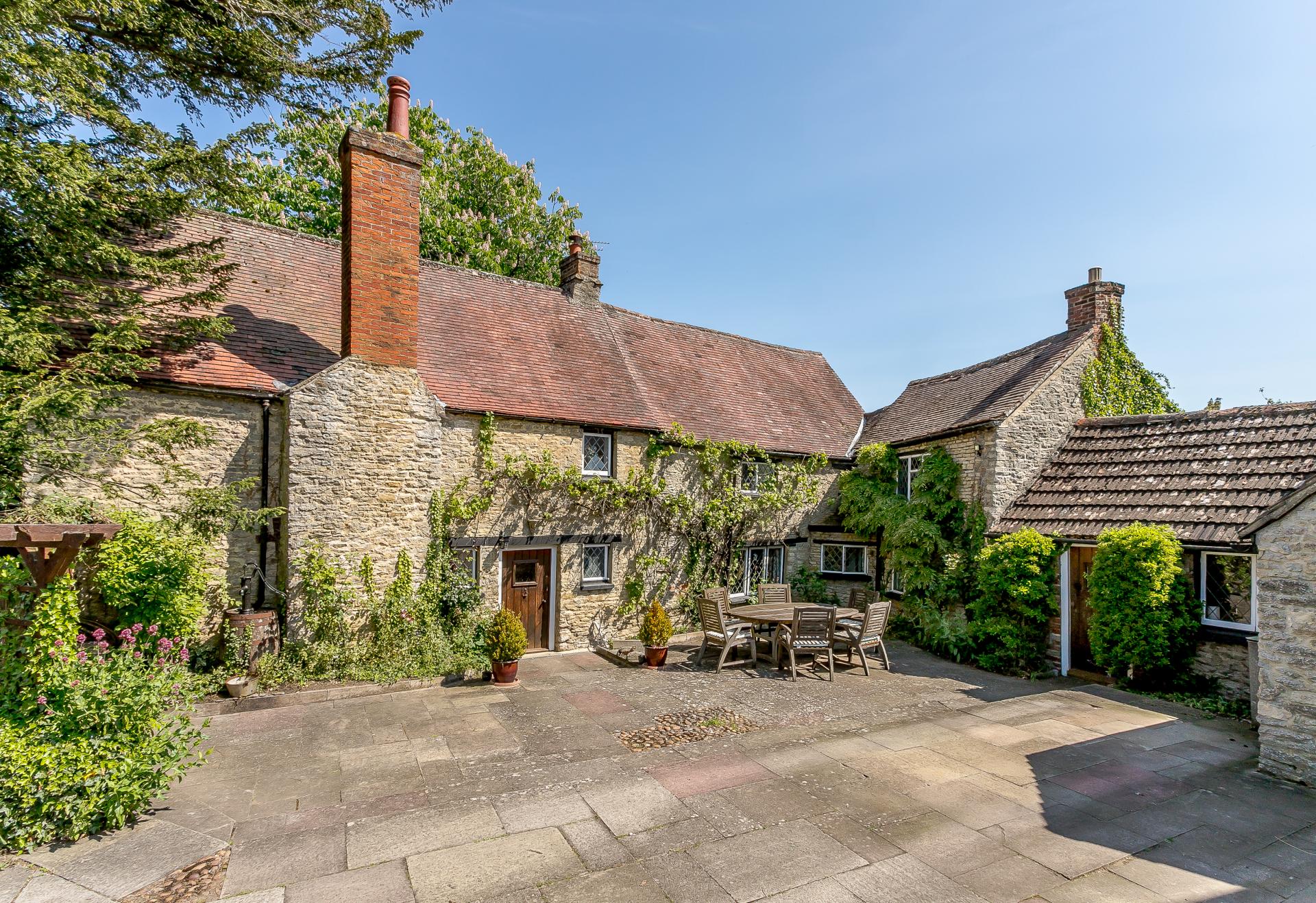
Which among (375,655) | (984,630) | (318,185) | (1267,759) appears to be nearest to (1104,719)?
(1267,759)

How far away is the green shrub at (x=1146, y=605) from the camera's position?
1002 cm

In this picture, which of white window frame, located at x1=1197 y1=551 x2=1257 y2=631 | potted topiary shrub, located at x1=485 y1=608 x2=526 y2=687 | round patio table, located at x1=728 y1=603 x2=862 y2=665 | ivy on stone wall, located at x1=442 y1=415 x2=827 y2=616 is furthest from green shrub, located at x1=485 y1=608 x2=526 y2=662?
white window frame, located at x1=1197 y1=551 x2=1257 y2=631

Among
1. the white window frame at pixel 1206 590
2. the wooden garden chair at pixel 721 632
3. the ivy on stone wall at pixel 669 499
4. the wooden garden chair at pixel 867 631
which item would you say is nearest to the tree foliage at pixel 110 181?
the ivy on stone wall at pixel 669 499

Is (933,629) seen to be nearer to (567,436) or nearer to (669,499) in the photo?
(669,499)

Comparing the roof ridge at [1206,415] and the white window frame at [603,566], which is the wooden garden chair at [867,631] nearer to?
the white window frame at [603,566]

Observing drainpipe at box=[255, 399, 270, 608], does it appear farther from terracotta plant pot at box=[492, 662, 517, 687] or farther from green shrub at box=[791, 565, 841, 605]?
green shrub at box=[791, 565, 841, 605]

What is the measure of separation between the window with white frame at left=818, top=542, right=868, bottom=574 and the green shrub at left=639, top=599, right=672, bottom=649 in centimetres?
625

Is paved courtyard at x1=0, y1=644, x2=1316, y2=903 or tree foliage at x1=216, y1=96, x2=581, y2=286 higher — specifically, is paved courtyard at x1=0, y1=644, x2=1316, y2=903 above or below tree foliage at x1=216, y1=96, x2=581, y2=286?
below

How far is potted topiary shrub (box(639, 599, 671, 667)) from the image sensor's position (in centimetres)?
1191

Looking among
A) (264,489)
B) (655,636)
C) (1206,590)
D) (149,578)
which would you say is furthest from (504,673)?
(1206,590)

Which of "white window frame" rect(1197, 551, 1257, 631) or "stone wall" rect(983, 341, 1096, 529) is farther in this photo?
"stone wall" rect(983, 341, 1096, 529)

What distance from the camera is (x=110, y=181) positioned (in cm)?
873

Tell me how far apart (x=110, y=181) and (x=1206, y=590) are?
Answer: 57.8 ft

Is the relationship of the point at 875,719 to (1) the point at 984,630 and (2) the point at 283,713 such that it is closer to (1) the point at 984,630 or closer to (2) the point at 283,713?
(1) the point at 984,630
